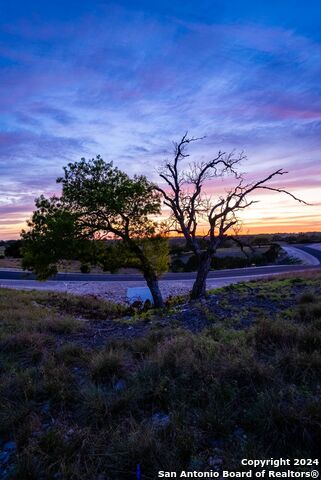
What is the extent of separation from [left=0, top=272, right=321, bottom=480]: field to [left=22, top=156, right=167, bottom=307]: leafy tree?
328 inches

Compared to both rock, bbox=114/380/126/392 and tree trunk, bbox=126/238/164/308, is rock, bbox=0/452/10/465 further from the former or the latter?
tree trunk, bbox=126/238/164/308

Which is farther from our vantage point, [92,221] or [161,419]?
[92,221]

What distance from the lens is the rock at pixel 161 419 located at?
4136 millimetres

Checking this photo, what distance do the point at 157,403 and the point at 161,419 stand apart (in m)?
0.33

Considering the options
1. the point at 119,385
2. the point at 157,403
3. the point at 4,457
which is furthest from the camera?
the point at 119,385

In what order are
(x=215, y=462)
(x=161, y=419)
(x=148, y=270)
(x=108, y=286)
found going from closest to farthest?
(x=215, y=462) < (x=161, y=419) < (x=148, y=270) < (x=108, y=286)

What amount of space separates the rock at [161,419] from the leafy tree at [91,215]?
11196mm

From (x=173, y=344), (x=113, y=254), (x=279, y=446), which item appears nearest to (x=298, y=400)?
(x=279, y=446)

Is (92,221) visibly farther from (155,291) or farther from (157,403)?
(157,403)

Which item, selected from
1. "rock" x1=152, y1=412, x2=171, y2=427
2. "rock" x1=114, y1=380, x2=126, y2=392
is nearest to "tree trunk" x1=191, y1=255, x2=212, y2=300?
"rock" x1=114, y1=380, x2=126, y2=392

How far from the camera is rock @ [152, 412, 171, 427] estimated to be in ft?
13.6

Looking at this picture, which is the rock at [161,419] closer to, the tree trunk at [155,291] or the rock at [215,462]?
the rock at [215,462]

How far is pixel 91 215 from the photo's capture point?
53.0ft

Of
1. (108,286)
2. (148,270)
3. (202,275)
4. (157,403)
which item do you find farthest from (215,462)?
(108,286)
